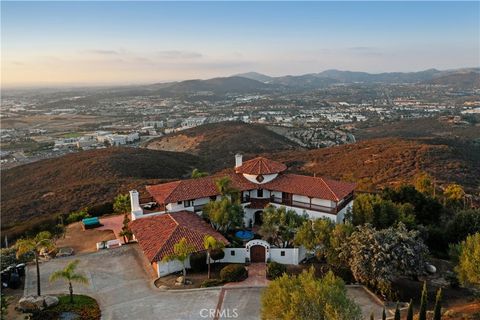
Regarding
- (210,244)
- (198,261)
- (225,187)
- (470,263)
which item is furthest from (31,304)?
(470,263)

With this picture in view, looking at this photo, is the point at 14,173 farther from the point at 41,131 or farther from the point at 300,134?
the point at 41,131

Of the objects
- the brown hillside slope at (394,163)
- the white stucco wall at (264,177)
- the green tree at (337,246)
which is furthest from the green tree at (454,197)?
the green tree at (337,246)

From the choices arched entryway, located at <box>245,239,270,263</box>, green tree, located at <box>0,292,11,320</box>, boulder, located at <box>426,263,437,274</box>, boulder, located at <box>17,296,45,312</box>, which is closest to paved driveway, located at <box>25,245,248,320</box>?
boulder, located at <box>17,296,45,312</box>

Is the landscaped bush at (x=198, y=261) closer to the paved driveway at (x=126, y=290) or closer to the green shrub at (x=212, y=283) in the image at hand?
the green shrub at (x=212, y=283)

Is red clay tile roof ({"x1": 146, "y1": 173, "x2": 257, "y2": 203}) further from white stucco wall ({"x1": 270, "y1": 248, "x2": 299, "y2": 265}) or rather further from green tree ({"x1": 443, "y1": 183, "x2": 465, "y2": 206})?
green tree ({"x1": 443, "y1": 183, "x2": 465, "y2": 206})

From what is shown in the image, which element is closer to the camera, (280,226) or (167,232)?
(167,232)

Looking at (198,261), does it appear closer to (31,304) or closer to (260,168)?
(31,304)
